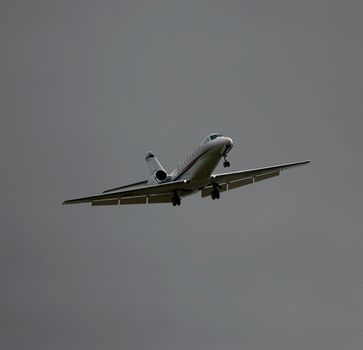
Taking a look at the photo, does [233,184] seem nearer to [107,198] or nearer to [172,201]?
[172,201]

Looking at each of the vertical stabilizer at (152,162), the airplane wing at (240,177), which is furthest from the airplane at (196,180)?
the vertical stabilizer at (152,162)

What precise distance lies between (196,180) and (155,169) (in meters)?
10.7

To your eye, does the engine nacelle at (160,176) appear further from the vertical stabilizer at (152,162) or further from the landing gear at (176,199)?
the vertical stabilizer at (152,162)

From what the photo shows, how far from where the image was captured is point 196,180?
49.2 meters

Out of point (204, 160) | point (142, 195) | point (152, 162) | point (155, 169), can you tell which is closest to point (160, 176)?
point (142, 195)

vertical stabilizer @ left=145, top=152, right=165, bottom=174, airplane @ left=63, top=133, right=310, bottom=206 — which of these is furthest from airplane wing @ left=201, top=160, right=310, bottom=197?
vertical stabilizer @ left=145, top=152, right=165, bottom=174

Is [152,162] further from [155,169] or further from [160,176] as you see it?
[160,176]

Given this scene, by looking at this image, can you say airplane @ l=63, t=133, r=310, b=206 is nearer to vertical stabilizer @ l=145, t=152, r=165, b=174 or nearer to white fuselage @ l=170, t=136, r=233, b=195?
white fuselage @ l=170, t=136, r=233, b=195

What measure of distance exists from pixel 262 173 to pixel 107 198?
9207mm

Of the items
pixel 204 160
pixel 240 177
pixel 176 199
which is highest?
pixel 204 160

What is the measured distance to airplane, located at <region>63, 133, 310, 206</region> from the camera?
48188mm

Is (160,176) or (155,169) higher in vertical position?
(155,169)

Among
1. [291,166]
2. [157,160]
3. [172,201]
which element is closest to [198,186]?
[172,201]

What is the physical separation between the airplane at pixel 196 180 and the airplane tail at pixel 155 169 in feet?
0.20
